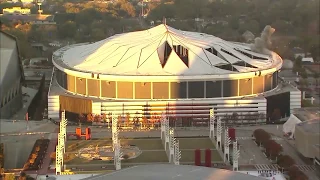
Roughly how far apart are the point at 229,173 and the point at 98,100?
628 inches

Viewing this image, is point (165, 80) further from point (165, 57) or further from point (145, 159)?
point (145, 159)

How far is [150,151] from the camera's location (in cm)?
2436

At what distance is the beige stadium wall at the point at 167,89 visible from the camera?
99.2ft

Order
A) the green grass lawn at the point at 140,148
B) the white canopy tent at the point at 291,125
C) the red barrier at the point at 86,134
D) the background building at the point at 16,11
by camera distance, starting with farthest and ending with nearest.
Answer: the background building at the point at 16,11
the white canopy tent at the point at 291,125
the red barrier at the point at 86,134
the green grass lawn at the point at 140,148

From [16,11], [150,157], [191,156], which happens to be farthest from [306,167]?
[16,11]

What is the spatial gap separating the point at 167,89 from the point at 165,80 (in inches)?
18.5

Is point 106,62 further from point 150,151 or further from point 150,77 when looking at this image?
point 150,151

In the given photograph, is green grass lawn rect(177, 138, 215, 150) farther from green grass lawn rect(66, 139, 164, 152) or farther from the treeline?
the treeline

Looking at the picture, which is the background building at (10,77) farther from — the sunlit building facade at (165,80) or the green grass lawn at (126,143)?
the green grass lawn at (126,143)

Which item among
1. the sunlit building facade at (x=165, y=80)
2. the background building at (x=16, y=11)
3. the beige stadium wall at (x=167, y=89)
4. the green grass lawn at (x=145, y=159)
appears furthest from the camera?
the background building at (x=16, y=11)

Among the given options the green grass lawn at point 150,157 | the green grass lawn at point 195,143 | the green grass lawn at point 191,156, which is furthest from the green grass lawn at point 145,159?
the green grass lawn at point 195,143

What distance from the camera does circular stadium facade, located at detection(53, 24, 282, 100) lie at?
1192 inches

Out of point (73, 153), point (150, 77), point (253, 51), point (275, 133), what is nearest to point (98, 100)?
point (150, 77)

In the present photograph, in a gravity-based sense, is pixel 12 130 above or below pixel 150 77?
below
